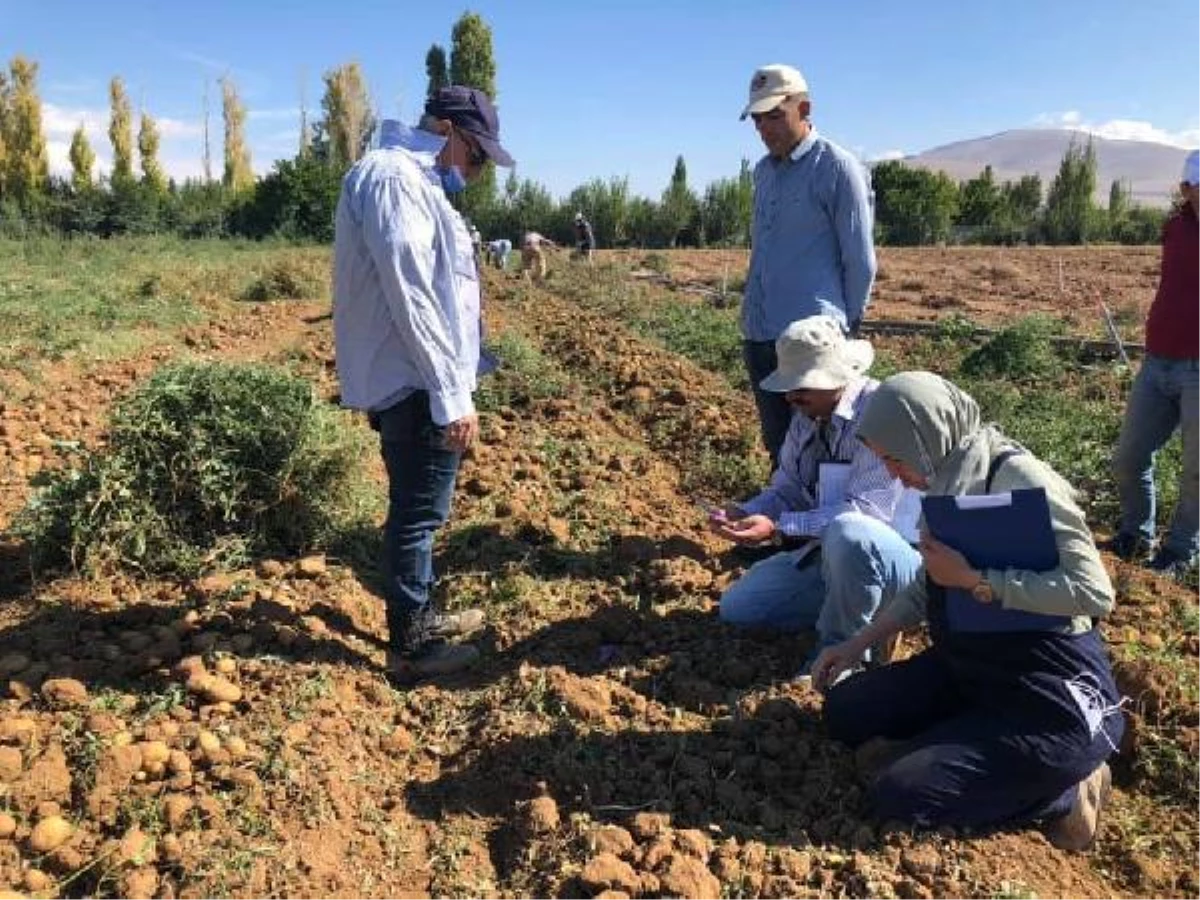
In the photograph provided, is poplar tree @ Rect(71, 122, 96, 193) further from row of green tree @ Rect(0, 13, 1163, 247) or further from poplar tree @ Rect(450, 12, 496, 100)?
poplar tree @ Rect(450, 12, 496, 100)

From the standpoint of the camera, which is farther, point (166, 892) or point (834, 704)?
point (834, 704)

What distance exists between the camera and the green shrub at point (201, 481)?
3383mm

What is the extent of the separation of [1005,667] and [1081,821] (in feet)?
1.43

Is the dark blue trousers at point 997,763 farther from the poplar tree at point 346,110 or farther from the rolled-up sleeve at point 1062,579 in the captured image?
the poplar tree at point 346,110

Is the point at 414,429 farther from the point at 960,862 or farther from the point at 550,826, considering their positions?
the point at 960,862

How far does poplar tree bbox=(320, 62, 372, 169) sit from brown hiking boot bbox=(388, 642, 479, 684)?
3743cm

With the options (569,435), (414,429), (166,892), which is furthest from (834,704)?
(569,435)

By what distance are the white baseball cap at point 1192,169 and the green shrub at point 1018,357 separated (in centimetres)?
370

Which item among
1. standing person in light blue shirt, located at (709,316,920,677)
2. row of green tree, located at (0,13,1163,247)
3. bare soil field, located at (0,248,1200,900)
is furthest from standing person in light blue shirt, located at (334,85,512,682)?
row of green tree, located at (0,13,1163,247)

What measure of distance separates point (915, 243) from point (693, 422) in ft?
85.8

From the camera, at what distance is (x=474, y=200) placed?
3155 centimetres

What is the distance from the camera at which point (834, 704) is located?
2.61 meters

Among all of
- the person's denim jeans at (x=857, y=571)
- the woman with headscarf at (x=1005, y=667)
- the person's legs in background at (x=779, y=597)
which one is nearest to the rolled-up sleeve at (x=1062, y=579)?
the woman with headscarf at (x=1005, y=667)

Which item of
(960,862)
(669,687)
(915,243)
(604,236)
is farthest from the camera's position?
(604,236)
